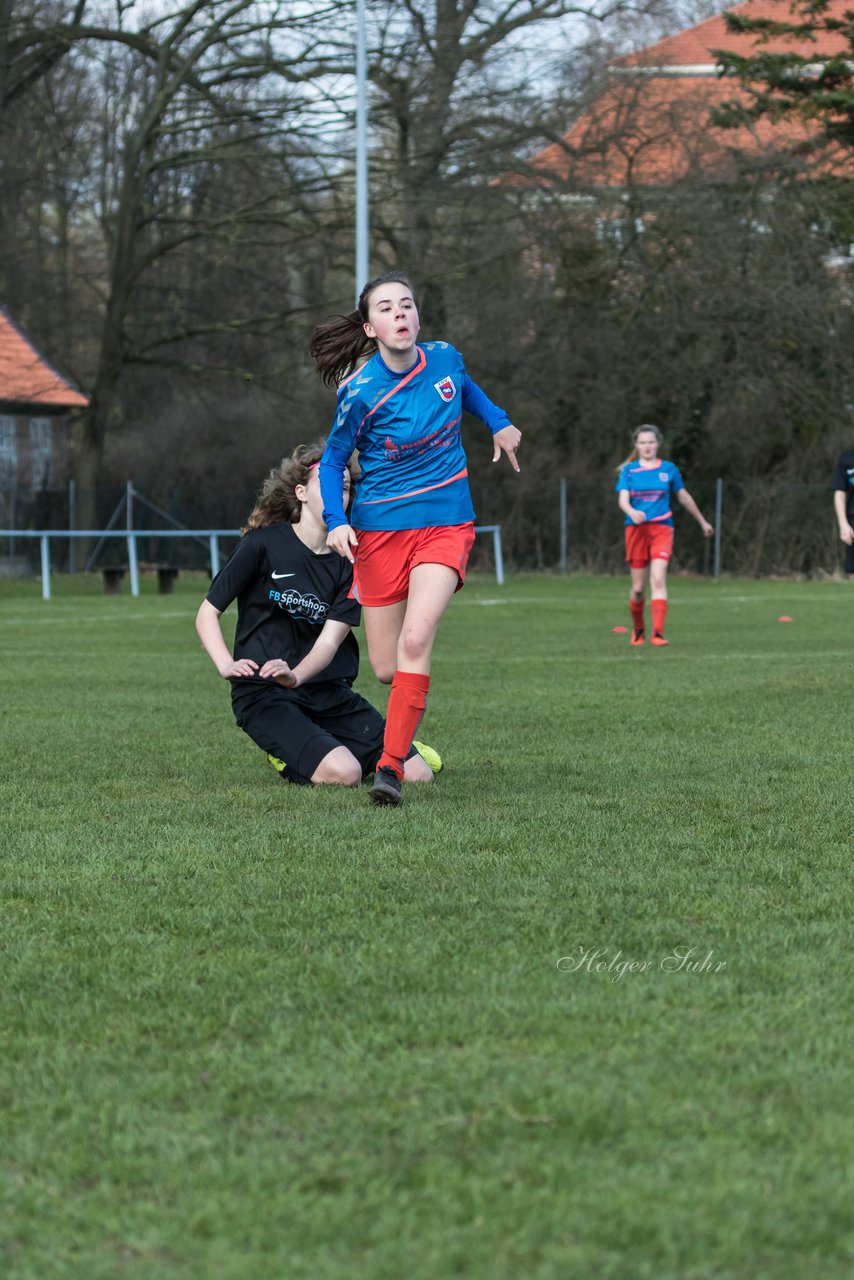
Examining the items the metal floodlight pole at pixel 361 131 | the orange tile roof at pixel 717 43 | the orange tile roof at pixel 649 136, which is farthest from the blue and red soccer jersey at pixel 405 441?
the orange tile roof at pixel 717 43

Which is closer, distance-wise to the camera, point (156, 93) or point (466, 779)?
point (466, 779)

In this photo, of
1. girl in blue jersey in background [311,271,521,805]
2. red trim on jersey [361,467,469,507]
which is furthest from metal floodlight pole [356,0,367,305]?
red trim on jersey [361,467,469,507]

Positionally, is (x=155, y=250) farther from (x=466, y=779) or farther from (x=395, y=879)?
(x=395, y=879)

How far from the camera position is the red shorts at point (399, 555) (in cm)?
612

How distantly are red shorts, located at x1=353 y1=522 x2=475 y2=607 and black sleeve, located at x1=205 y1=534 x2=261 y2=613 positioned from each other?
0.59 metres

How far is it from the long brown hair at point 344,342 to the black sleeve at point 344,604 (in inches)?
31.6

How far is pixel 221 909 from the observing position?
4.21 m

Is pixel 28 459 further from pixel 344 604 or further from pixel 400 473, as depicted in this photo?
pixel 400 473

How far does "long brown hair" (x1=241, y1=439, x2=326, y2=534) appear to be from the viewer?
6.80m

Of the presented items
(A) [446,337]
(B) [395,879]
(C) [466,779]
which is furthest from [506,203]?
(B) [395,879]

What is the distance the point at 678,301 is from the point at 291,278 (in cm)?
764

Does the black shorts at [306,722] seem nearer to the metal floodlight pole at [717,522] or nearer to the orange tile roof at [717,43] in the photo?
the metal floodlight pole at [717,522]

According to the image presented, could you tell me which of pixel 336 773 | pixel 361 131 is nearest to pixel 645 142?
pixel 361 131

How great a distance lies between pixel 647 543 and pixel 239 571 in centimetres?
866
